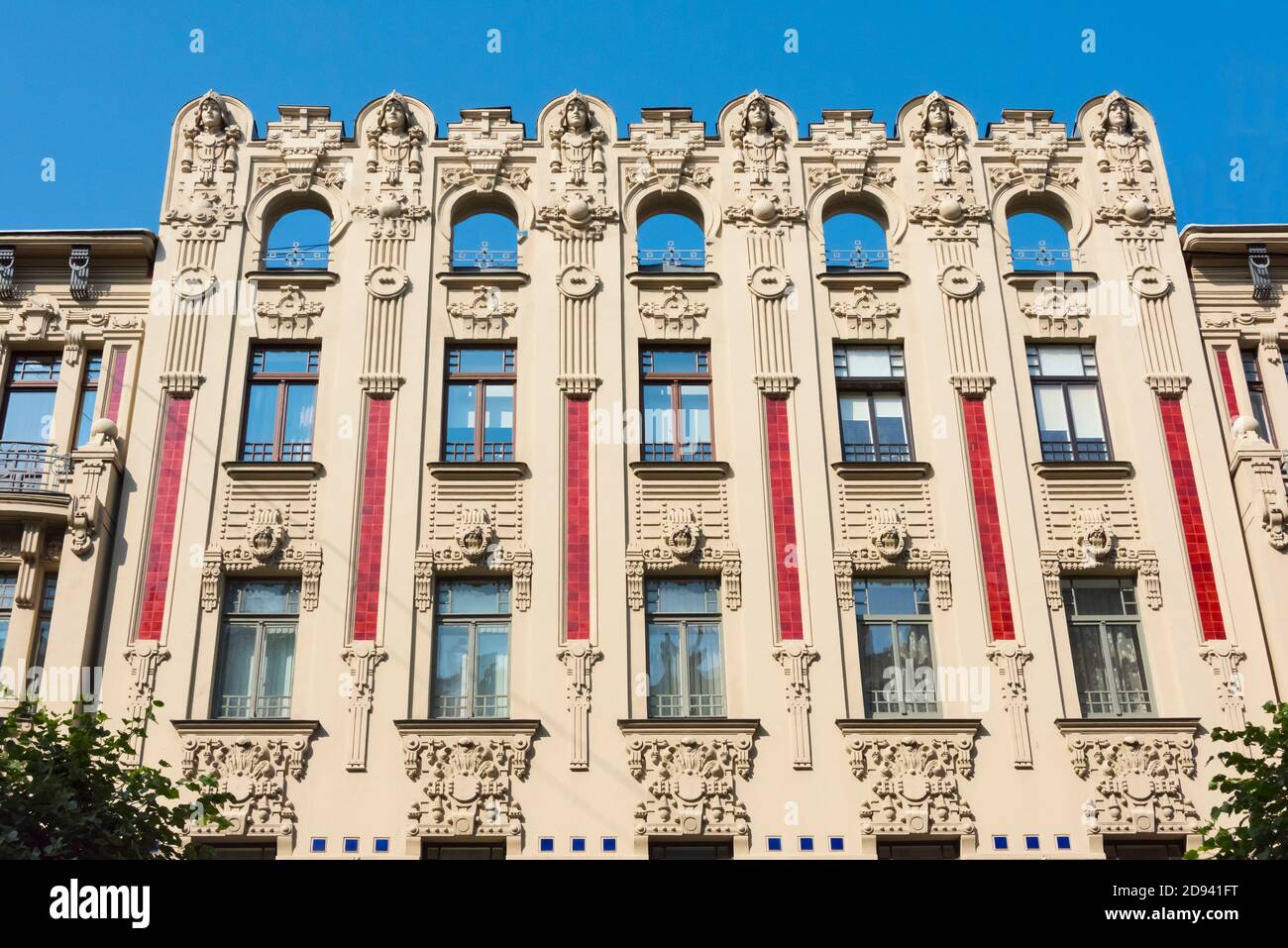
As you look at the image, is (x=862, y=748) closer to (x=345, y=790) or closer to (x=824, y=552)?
(x=824, y=552)

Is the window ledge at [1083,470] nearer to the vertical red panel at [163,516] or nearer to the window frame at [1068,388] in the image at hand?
the window frame at [1068,388]

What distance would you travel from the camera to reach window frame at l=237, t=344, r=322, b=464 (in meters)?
22.3

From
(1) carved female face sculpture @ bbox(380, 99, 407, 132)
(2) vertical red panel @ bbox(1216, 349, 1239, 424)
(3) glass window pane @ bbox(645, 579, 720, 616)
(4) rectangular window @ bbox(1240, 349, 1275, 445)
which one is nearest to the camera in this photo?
(3) glass window pane @ bbox(645, 579, 720, 616)

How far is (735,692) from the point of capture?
2045 centimetres

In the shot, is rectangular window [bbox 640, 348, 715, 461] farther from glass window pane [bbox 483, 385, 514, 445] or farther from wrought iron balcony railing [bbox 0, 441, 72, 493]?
wrought iron balcony railing [bbox 0, 441, 72, 493]

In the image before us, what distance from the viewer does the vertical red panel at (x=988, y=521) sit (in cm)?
2094

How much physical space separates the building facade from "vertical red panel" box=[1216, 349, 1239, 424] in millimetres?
52

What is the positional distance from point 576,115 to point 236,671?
11115mm

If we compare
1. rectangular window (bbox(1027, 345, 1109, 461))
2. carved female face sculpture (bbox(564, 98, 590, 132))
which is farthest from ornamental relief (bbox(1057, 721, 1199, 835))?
carved female face sculpture (bbox(564, 98, 590, 132))

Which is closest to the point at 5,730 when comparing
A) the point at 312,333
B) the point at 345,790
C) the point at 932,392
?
the point at 345,790

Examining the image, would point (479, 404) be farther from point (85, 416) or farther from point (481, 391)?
point (85, 416)

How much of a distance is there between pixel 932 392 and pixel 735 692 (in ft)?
19.7

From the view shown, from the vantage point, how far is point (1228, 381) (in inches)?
925

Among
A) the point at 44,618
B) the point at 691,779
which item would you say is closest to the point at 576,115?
the point at 691,779
